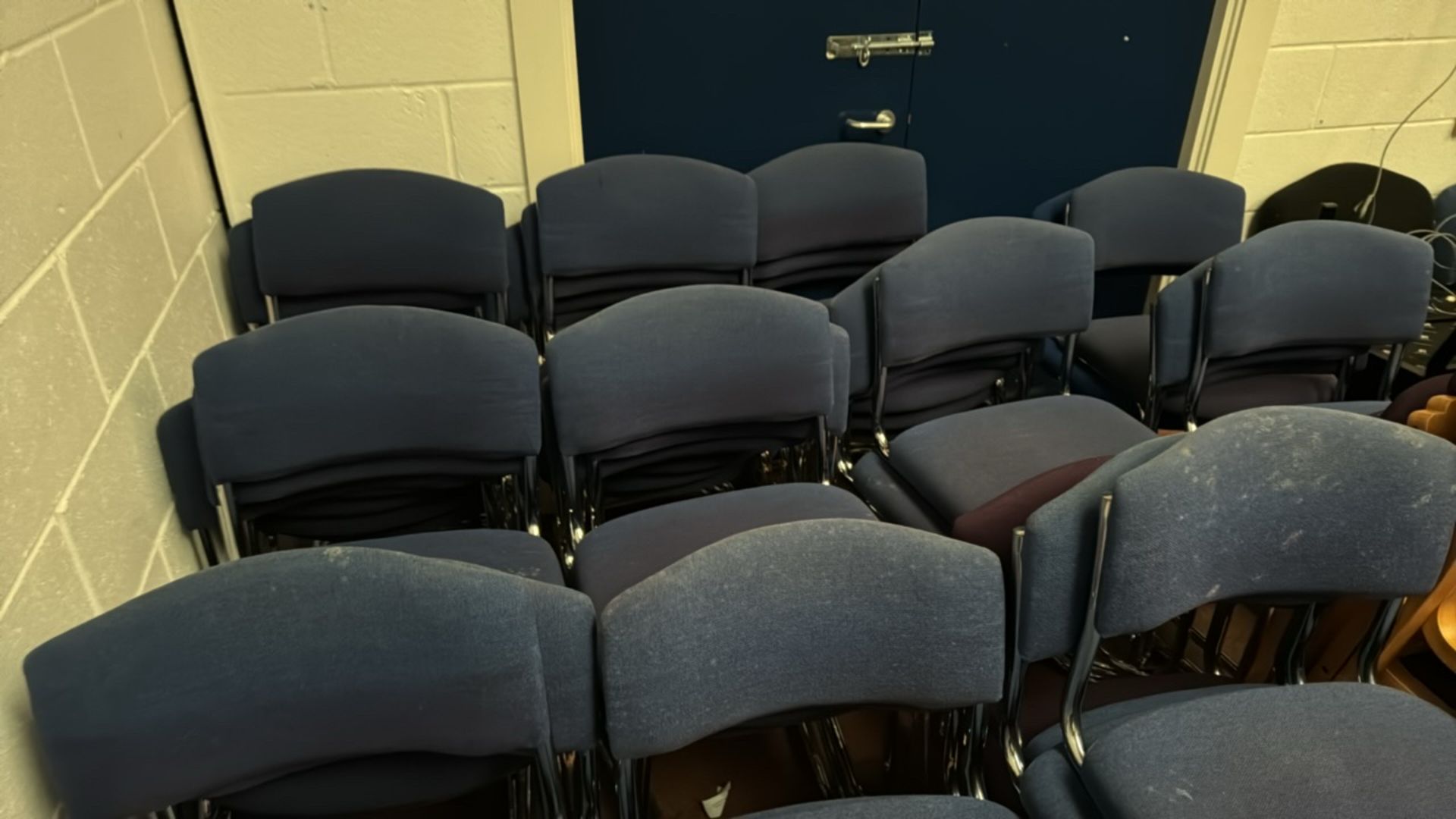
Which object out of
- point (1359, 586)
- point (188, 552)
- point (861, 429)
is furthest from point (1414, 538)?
point (188, 552)

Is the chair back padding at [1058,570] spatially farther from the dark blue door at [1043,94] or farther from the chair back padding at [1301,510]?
the dark blue door at [1043,94]

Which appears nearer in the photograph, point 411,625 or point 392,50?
point 411,625

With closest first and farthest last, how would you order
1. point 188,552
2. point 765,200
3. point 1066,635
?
point 1066,635
point 188,552
point 765,200

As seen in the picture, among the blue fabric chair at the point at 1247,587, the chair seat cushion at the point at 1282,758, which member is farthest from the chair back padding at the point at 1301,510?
the chair seat cushion at the point at 1282,758

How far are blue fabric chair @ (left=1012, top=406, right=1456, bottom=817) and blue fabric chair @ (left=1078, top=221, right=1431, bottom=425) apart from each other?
2.47 ft

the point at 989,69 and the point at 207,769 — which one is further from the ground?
the point at 989,69

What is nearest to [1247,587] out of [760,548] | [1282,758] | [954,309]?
[1282,758]

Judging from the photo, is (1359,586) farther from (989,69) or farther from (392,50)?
(392,50)

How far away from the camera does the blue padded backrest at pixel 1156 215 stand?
2461 millimetres

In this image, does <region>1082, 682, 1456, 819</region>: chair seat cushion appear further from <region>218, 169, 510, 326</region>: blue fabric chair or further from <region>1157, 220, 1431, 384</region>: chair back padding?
<region>218, 169, 510, 326</region>: blue fabric chair

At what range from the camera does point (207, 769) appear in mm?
969

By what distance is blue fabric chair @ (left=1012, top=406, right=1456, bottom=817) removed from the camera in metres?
1.06

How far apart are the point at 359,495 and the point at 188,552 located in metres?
0.31

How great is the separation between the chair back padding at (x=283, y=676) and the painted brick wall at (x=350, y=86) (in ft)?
4.92
